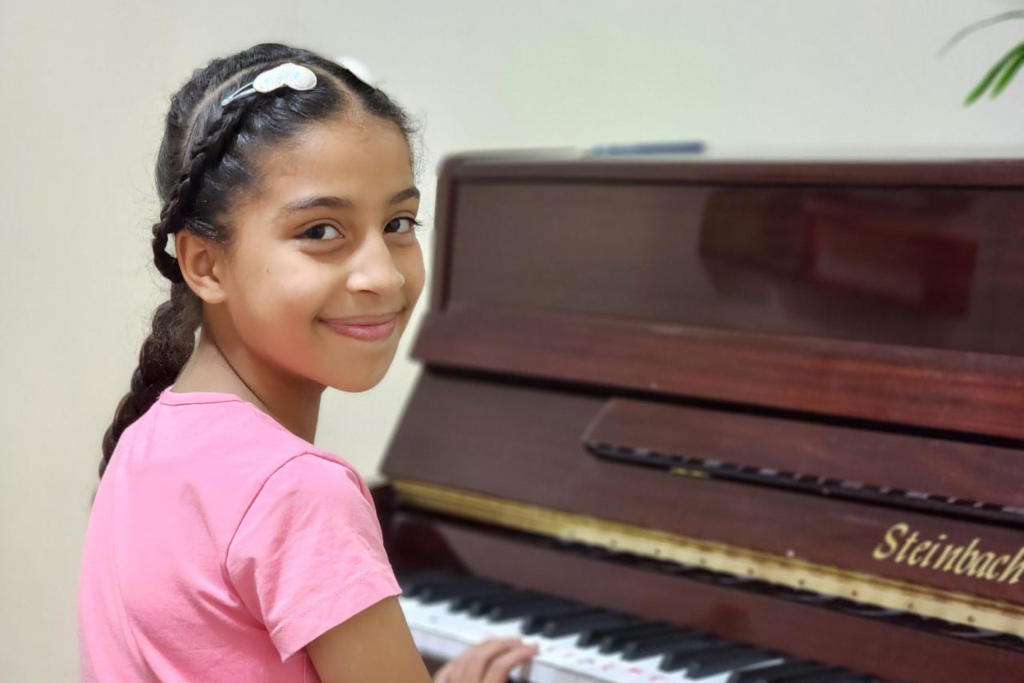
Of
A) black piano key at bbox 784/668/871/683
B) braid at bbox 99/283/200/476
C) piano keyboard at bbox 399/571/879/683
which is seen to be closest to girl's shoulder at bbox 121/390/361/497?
braid at bbox 99/283/200/476

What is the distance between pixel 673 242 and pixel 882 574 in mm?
540

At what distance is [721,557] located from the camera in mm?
1448

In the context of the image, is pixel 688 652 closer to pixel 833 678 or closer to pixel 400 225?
pixel 833 678

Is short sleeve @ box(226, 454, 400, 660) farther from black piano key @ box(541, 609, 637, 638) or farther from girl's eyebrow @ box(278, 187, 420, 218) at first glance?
black piano key @ box(541, 609, 637, 638)

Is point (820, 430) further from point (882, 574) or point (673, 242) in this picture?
point (673, 242)

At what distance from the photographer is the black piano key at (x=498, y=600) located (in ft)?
4.95

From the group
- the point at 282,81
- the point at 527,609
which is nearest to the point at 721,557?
the point at 527,609

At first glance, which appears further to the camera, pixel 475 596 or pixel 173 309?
pixel 475 596

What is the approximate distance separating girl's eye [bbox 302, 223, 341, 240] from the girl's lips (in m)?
0.07

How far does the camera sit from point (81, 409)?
241cm

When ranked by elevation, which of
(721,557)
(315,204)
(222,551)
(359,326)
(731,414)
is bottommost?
(721,557)

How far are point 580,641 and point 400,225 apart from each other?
0.63 m

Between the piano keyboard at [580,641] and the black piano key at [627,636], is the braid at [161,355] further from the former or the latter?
the black piano key at [627,636]

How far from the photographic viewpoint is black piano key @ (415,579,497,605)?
155cm
